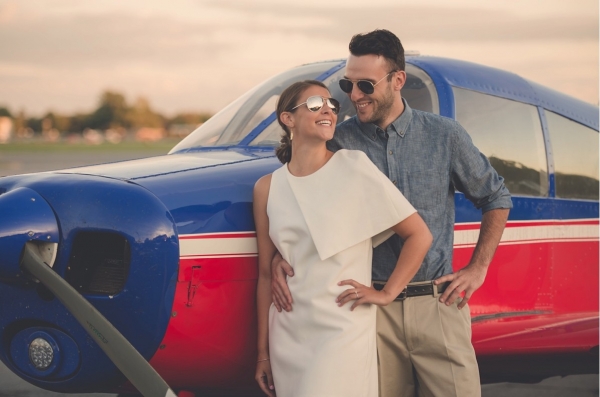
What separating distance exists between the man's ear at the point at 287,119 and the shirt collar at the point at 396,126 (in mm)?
339

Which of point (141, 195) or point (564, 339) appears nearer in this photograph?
point (141, 195)

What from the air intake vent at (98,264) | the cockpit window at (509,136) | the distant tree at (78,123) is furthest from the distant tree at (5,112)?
the air intake vent at (98,264)

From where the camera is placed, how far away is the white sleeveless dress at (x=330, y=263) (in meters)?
2.98

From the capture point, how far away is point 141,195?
122 inches

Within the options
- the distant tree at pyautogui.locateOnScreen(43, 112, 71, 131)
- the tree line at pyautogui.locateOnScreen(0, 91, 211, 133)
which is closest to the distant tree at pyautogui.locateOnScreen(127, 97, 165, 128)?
the tree line at pyautogui.locateOnScreen(0, 91, 211, 133)

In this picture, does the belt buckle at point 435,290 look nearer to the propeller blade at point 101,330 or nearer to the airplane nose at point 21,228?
the propeller blade at point 101,330

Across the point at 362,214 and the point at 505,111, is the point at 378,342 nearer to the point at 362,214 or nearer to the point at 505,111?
the point at 362,214

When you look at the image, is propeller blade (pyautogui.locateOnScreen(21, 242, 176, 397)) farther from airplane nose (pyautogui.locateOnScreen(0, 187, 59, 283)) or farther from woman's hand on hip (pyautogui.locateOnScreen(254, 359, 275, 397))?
woman's hand on hip (pyautogui.locateOnScreen(254, 359, 275, 397))

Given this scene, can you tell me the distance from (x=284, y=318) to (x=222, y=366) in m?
0.48

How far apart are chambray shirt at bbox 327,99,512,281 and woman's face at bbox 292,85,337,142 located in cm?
25

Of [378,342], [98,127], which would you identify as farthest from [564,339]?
Result: [98,127]

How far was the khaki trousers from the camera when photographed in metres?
3.22

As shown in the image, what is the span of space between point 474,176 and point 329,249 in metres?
0.74

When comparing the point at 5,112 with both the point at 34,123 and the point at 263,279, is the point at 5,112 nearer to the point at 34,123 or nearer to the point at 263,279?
the point at 34,123
